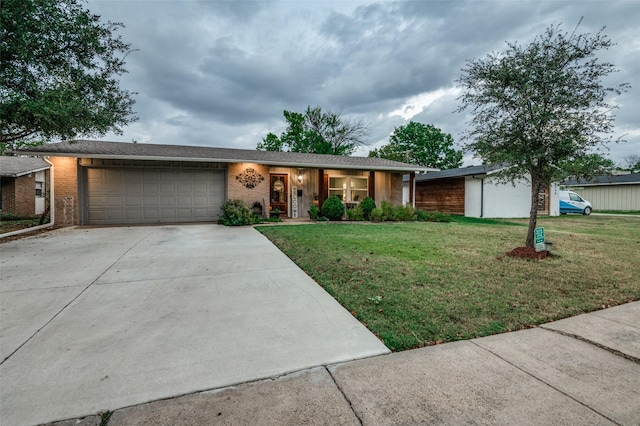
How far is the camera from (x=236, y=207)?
410 inches

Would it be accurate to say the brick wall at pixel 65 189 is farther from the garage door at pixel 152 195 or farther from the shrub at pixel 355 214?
the shrub at pixel 355 214

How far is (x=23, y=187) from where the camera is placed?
46.9 feet

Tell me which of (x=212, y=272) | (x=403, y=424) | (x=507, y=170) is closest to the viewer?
(x=403, y=424)

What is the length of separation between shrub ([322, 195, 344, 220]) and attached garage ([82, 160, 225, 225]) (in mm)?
4363

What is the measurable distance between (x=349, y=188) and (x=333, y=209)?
9.50 feet

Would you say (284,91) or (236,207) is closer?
(236,207)

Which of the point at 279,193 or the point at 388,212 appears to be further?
the point at 279,193

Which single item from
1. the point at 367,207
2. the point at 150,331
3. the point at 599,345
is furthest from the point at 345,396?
the point at 367,207

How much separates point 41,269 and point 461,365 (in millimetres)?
5842

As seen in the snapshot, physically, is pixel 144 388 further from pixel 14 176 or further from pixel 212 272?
pixel 14 176

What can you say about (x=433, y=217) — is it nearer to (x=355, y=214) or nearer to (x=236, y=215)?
(x=355, y=214)

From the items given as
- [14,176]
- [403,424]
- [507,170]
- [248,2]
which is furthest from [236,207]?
[14,176]

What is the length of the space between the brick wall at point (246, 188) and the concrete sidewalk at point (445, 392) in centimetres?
1051

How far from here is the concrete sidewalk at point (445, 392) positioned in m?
1.43
